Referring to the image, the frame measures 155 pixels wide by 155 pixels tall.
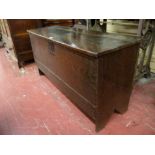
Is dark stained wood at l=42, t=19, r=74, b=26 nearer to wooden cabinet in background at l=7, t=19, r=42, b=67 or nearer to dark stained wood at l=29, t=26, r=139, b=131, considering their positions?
wooden cabinet in background at l=7, t=19, r=42, b=67

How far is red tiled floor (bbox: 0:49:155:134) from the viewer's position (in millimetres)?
1459

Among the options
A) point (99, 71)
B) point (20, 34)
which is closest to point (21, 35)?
point (20, 34)

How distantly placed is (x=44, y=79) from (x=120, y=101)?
1425 millimetres

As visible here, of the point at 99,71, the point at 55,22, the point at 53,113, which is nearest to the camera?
the point at 99,71

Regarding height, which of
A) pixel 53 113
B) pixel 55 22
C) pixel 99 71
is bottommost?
pixel 53 113

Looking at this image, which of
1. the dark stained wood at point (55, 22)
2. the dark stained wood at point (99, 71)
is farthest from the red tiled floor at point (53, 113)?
the dark stained wood at point (55, 22)

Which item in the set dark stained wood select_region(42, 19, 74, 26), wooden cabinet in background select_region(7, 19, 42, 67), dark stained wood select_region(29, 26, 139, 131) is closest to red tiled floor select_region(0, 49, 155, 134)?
dark stained wood select_region(29, 26, 139, 131)

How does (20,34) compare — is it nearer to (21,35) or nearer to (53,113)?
(21,35)

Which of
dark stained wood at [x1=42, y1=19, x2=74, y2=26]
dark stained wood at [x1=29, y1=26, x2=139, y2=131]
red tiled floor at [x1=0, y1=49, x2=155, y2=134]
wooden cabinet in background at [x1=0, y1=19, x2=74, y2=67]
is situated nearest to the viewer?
dark stained wood at [x1=29, y1=26, x2=139, y2=131]

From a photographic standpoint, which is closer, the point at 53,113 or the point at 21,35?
the point at 53,113

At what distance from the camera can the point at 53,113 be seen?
169cm

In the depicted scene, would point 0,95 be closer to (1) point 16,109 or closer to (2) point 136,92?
(1) point 16,109

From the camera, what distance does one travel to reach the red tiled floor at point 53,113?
4.79 feet
